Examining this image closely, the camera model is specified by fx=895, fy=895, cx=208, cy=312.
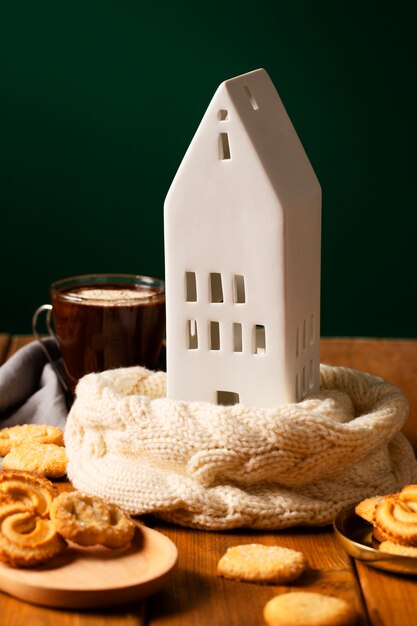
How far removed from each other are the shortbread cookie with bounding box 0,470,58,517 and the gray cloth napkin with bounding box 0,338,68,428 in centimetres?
42

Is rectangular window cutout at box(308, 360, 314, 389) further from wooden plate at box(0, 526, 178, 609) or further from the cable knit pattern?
wooden plate at box(0, 526, 178, 609)

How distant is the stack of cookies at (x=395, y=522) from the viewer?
2.40ft

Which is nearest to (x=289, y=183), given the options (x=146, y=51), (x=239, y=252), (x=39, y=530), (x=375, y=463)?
(x=239, y=252)

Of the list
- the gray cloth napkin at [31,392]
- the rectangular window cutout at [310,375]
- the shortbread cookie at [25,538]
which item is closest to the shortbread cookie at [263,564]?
the shortbread cookie at [25,538]

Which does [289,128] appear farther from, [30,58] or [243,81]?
[30,58]

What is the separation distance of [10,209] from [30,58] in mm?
455

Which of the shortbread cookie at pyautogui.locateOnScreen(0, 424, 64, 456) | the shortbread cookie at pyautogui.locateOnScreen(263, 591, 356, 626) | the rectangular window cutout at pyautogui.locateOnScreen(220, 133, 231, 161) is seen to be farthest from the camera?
the shortbread cookie at pyautogui.locateOnScreen(0, 424, 64, 456)

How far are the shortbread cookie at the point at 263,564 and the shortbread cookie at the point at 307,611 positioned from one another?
5 cm

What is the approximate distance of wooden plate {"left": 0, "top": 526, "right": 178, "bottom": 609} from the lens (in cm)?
68

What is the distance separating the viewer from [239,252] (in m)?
0.88

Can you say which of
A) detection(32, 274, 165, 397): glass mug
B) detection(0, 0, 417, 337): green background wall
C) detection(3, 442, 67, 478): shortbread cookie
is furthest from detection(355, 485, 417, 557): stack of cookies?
detection(0, 0, 417, 337): green background wall

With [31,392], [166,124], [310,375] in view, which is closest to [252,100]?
[310,375]

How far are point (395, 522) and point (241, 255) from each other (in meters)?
0.29

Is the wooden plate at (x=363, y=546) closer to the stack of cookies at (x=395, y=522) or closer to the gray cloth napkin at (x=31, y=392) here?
the stack of cookies at (x=395, y=522)
